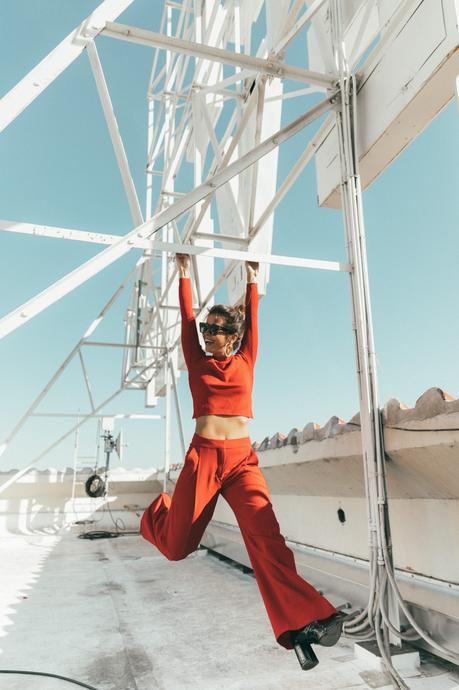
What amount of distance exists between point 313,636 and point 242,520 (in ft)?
2.09

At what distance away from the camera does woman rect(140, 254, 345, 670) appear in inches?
93.8

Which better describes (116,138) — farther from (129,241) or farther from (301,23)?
(301,23)

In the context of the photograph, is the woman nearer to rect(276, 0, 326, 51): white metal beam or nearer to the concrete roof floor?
the concrete roof floor

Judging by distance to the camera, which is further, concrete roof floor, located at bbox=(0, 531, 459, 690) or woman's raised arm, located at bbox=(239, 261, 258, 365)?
woman's raised arm, located at bbox=(239, 261, 258, 365)

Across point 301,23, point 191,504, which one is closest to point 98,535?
point 191,504

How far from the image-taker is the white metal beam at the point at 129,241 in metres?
2.78

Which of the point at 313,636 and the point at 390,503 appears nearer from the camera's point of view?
the point at 313,636

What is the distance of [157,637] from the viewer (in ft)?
10.9

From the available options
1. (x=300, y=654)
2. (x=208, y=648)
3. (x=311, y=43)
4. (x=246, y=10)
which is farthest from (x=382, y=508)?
(x=246, y=10)

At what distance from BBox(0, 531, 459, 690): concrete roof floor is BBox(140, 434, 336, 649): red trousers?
0.48m

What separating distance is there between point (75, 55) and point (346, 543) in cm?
394

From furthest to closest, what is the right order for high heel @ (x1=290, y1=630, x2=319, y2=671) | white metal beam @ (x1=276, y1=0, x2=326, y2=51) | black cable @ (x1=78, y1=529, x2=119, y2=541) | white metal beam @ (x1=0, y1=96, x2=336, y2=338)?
black cable @ (x1=78, y1=529, x2=119, y2=541) → white metal beam @ (x1=276, y1=0, x2=326, y2=51) → white metal beam @ (x1=0, y1=96, x2=336, y2=338) → high heel @ (x1=290, y1=630, x2=319, y2=671)

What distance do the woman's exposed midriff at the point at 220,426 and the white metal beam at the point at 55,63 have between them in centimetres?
206

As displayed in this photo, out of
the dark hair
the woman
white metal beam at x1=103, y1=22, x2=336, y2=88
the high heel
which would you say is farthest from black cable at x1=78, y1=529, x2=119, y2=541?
white metal beam at x1=103, y1=22, x2=336, y2=88
